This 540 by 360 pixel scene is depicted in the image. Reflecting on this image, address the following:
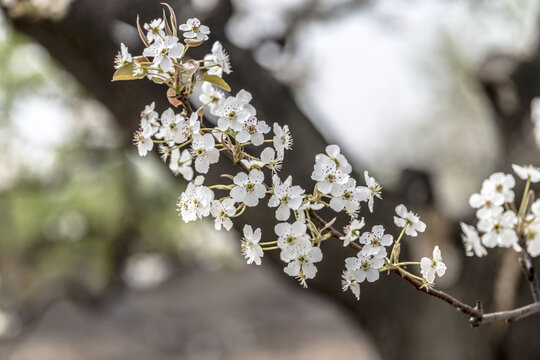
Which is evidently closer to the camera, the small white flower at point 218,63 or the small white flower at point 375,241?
the small white flower at point 375,241

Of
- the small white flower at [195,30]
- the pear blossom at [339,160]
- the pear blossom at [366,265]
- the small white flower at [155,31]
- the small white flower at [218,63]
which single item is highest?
the small white flower at [195,30]

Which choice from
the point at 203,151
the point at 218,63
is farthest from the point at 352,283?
A: the point at 218,63

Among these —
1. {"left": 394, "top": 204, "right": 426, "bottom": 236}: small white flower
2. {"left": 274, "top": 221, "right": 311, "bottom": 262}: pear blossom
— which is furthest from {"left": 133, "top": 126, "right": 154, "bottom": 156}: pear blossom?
{"left": 394, "top": 204, "right": 426, "bottom": 236}: small white flower

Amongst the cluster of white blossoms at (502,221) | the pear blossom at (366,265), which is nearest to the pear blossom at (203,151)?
the pear blossom at (366,265)

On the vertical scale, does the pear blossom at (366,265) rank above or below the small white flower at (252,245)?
above

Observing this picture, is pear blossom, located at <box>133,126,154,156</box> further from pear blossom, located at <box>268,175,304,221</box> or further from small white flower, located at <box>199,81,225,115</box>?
pear blossom, located at <box>268,175,304,221</box>

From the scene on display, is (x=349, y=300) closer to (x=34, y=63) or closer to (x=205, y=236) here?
(x=34, y=63)

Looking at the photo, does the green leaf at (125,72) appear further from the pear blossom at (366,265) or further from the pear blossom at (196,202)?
the pear blossom at (366,265)
